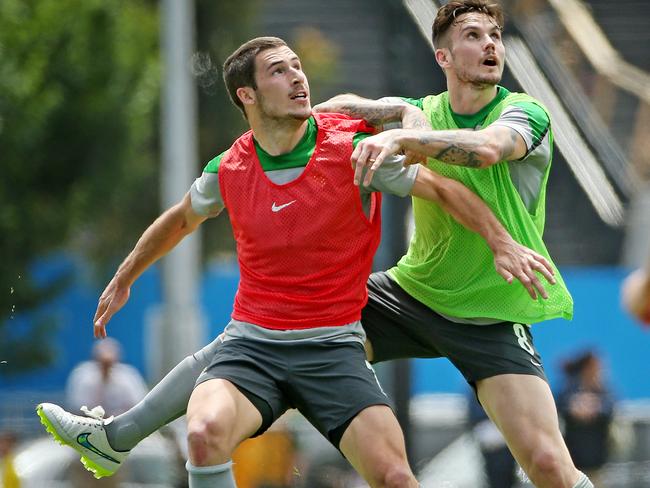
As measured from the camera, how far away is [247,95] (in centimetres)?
629

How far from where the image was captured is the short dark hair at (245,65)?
20.6 feet

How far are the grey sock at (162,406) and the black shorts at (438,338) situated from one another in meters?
0.71

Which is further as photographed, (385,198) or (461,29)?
(385,198)

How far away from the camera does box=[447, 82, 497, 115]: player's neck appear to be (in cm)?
634

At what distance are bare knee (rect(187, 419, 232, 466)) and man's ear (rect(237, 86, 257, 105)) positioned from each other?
1362mm

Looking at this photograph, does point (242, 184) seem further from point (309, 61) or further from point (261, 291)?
point (309, 61)

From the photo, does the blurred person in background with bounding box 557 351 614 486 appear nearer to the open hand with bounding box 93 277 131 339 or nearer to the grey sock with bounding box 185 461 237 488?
the open hand with bounding box 93 277 131 339

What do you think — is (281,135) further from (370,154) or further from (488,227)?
(488,227)

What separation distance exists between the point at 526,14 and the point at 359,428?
39.4 ft

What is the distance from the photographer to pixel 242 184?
243 inches

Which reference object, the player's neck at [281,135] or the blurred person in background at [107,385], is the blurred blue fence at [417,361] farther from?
the player's neck at [281,135]

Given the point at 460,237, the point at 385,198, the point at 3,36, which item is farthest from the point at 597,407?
the point at 3,36

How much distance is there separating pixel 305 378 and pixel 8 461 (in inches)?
179

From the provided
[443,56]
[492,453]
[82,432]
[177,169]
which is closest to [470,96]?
[443,56]
